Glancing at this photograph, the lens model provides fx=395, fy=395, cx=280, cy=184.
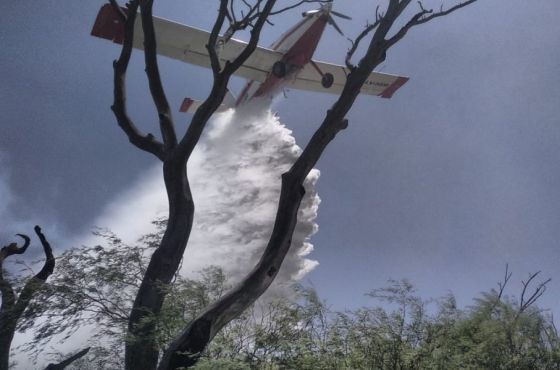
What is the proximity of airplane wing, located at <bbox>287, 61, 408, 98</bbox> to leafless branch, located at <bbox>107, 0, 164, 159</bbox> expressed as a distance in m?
19.8

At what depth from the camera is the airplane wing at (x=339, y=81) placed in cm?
2578

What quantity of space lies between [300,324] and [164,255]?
7.49 ft

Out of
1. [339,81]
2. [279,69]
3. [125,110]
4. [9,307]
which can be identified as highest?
[339,81]

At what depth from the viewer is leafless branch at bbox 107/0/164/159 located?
20.4ft

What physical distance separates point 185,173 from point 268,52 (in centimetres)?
1825

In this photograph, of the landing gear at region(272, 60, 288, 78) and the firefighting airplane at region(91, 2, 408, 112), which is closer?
the firefighting airplane at region(91, 2, 408, 112)

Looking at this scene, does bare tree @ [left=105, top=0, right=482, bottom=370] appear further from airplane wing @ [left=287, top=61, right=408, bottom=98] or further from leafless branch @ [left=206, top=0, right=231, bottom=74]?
airplane wing @ [left=287, top=61, right=408, bottom=98]

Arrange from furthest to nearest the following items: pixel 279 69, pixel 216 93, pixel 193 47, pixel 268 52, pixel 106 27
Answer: pixel 268 52
pixel 193 47
pixel 279 69
pixel 106 27
pixel 216 93

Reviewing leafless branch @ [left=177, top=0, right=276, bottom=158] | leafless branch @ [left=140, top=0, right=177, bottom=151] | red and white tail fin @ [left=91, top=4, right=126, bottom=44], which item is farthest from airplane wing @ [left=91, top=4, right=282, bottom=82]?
leafless branch @ [left=177, top=0, right=276, bottom=158]

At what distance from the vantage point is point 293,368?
3688 millimetres

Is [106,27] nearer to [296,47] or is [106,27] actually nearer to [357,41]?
[296,47]

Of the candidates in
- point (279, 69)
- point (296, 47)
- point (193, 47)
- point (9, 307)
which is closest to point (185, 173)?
point (9, 307)

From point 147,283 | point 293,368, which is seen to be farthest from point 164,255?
point 293,368

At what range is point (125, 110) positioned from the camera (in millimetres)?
6312
